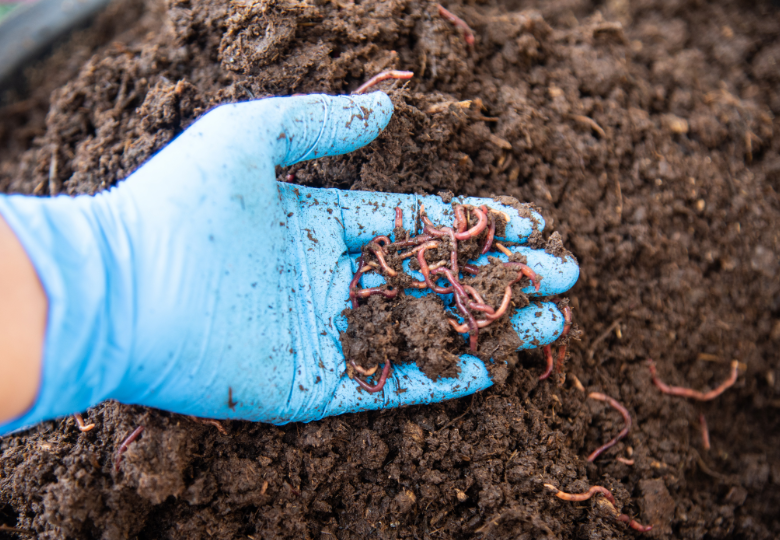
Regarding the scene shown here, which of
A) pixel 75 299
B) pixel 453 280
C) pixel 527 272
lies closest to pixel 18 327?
pixel 75 299

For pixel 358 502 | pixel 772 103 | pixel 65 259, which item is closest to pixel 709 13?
pixel 772 103

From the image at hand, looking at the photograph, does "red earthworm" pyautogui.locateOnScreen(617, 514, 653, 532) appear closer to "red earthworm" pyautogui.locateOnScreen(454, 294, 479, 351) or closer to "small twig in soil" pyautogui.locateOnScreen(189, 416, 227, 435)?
"red earthworm" pyautogui.locateOnScreen(454, 294, 479, 351)

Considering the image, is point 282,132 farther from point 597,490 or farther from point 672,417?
point 672,417

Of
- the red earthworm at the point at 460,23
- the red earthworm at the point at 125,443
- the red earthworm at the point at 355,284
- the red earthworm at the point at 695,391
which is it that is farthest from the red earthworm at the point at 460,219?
the red earthworm at the point at 125,443

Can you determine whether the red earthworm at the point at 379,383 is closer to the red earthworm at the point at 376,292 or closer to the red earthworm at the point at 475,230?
the red earthworm at the point at 376,292

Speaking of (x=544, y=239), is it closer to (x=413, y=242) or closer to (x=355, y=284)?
(x=413, y=242)

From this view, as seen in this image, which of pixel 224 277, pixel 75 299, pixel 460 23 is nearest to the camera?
pixel 75 299

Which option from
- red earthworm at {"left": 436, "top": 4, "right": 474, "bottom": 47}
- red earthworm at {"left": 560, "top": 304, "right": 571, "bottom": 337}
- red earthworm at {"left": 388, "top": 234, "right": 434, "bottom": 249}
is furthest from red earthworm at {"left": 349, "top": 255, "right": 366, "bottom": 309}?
red earthworm at {"left": 436, "top": 4, "right": 474, "bottom": 47}
